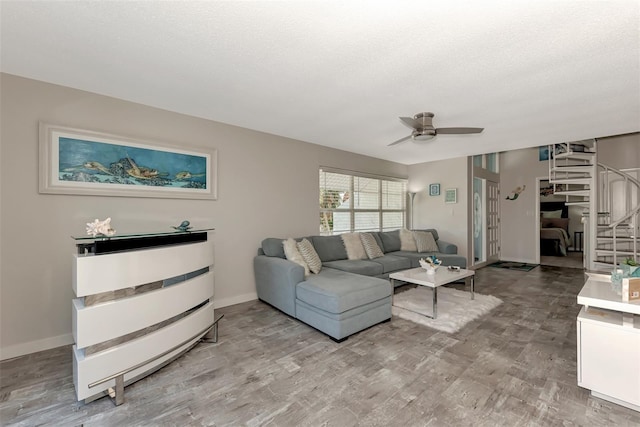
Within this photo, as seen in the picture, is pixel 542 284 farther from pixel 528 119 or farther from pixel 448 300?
pixel 528 119

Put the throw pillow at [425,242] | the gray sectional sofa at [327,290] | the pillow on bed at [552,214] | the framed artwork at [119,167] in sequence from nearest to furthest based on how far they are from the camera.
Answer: the framed artwork at [119,167] → the gray sectional sofa at [327,290] → the throw pillow at [425,242] → the pillow on bed at [552,214]

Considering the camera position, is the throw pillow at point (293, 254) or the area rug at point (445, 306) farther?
the throw pillow at point (293, 254)

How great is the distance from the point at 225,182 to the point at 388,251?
3.31 meters

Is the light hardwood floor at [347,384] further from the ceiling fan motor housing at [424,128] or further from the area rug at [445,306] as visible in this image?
the ceiling fan motor housing at [424,128]

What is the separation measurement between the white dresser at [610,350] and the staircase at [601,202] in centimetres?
249

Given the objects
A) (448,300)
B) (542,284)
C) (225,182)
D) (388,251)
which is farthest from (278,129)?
(542,284)

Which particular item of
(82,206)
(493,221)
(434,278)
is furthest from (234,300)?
(493,221)

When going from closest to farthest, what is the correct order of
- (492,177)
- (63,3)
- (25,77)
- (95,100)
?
1. (63,3)
2. (25,77)
3. (95,100)
4. (492,177)

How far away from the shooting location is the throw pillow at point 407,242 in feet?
18.0

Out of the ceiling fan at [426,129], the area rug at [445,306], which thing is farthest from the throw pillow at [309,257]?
the ceiling fan at [426,129]

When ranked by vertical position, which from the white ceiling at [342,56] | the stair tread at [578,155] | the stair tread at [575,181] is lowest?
the stair tread at [575,181]

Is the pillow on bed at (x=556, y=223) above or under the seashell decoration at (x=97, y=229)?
under

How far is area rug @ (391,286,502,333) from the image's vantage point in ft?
10.2

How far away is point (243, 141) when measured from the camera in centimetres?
395
